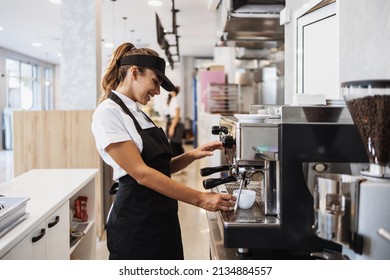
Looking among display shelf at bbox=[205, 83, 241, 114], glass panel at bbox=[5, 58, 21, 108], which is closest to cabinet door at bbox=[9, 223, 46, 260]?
glass panel at bbox=[5, 58, 21, 108]

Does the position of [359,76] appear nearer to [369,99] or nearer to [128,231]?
[369,99]

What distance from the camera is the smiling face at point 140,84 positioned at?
1397 millimetres

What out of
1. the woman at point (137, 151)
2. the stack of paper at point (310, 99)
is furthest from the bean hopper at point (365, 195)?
the woman at point (137, 151)

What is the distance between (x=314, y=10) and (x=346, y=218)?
2054mm

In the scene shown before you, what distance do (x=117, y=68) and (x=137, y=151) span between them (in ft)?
1.25

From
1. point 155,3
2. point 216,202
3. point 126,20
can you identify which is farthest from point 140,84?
point 126,20

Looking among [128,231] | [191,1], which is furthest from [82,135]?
[191,1]

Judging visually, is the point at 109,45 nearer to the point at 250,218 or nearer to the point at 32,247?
the point at 32,247

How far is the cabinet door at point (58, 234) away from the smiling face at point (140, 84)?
1.96 ft

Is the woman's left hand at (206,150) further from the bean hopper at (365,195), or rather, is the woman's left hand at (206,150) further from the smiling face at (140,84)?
the bean hopper at (365,195)

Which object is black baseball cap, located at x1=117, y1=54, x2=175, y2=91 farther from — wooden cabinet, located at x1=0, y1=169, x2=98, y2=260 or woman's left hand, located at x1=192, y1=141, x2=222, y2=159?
wooden cabinet, located at x1=0, y1=169, x2=98, y2=260

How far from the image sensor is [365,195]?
852 millimetres

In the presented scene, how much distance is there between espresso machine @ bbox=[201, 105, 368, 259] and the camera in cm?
100
